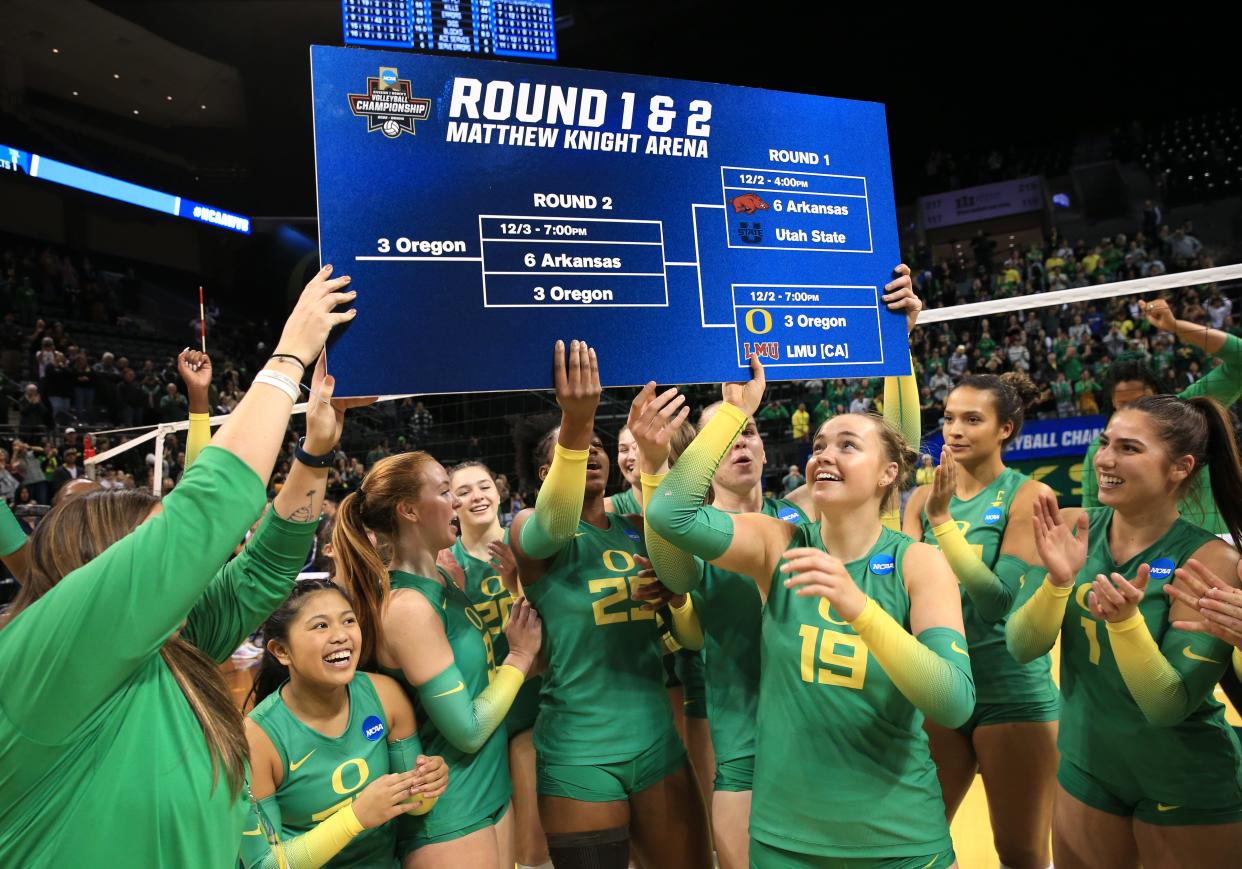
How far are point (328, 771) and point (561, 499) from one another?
105 cm

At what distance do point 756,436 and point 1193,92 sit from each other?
1002 inches

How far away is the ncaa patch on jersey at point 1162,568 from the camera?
2.85 meters

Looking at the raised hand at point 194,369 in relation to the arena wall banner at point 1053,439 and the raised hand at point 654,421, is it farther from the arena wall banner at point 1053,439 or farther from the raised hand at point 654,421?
the arena wall banner at point 1053,439

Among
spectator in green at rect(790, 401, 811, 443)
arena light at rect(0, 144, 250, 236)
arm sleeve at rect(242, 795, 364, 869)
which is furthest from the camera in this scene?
arena light at rect(0, 144, 250, 236)

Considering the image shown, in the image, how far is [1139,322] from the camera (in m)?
15.4

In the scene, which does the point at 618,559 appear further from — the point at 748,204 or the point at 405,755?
the point at 748,204

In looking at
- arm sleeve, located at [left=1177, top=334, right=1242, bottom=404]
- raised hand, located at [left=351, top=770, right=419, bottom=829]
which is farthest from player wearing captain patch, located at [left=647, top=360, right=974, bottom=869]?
arm sleeve, located at [left=1177, top=334, right=1242, bottom=404]

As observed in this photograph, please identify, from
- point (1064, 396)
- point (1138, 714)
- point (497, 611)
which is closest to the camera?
point (1138, 714)

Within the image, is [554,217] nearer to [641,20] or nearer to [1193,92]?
[641,20]

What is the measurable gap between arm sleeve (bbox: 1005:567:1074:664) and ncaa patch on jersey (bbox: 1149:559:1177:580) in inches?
9.2

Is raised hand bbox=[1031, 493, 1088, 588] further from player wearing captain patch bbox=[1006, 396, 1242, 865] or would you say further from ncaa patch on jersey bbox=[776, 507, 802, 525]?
ncaa patch on jersey bbox=[776, 507, 802, 525]

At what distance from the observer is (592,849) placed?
3039mm

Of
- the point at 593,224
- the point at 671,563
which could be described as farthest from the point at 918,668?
the point at 593,224

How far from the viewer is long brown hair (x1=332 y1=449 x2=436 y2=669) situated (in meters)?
3.03
